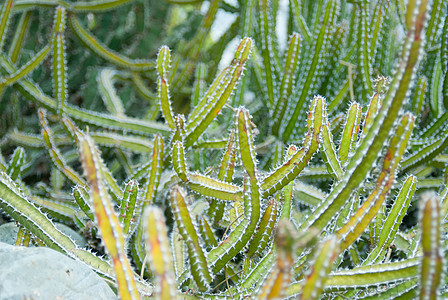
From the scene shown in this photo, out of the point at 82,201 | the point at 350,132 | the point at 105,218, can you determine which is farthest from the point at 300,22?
the point at 105,218

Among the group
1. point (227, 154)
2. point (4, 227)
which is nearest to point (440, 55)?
point (227, 154)

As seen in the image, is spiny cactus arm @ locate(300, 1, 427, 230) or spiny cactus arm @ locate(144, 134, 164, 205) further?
spiny cactus arm @ locate(144, 134, 164, 205)

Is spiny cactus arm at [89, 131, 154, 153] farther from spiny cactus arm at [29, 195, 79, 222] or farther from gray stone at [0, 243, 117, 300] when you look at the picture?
gray stone at [0, 243, 117, 300]

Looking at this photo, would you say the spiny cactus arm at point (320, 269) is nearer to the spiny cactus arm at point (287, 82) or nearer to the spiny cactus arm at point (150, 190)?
the spiny cactus arm at point (150, 190)

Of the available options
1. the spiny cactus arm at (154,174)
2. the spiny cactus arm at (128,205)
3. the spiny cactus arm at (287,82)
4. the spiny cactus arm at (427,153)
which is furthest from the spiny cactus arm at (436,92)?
the spiny cactus arm at (128,205)

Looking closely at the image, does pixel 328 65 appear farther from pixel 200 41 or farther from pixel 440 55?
pixel 200 41

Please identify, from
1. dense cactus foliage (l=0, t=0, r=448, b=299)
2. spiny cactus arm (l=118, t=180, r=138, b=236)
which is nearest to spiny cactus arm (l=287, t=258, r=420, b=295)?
dense cactus foliage (l=0, t=0, r=448, b=299)
